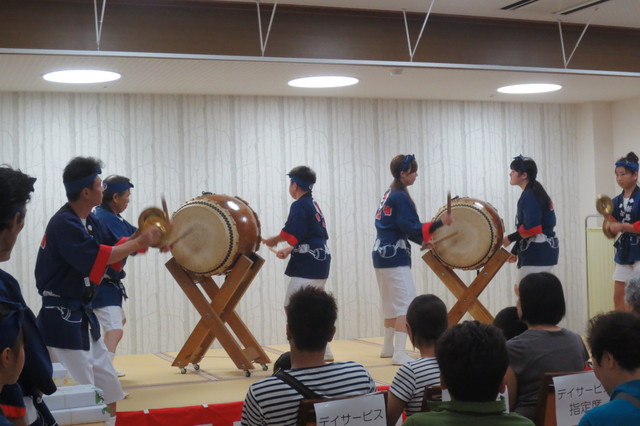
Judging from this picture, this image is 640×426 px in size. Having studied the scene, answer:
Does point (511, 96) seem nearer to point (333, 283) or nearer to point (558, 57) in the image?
point (558, 57)

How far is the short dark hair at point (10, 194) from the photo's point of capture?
2082 mm

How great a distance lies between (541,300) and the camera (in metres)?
2.94

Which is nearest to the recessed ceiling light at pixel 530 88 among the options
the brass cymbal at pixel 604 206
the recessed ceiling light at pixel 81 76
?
the brass cymbal at pixel 604 206

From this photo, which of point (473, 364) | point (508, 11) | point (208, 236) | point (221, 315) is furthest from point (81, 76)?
point (473, 364)

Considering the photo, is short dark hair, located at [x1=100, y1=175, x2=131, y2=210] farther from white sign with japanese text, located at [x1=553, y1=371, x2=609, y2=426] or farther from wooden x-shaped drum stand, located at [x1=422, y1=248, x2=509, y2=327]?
white sign with japanese text, located at [x1=553, y1=371, x2=609, y2=426]

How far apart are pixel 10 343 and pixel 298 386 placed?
2.99ft

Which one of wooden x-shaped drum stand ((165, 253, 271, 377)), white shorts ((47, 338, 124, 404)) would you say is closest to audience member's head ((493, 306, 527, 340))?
white shorts ((47, 338, 124, 404))

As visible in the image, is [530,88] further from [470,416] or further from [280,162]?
[470,416]

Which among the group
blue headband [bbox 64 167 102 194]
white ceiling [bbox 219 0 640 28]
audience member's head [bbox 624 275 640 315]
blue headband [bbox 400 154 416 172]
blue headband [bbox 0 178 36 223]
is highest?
white ceiling [bbox 219 0 640 28]

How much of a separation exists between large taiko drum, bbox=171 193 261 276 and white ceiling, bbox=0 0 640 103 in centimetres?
97

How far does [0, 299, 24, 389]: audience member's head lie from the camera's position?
1822 millimetres

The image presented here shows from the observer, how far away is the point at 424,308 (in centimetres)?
302

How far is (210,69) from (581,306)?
4670mm

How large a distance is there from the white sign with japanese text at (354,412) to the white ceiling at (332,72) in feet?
10.7
